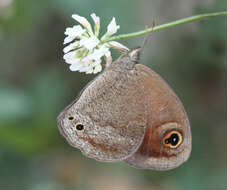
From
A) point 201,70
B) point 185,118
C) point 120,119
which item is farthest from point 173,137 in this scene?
point 201,70

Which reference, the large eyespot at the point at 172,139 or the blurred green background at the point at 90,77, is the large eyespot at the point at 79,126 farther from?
the blurred green background at the point at 90,77

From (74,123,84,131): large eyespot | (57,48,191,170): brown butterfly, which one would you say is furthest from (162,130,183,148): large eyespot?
(74,123,84,131): large eyespot

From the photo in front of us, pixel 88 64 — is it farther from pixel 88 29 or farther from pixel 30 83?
pixel 30 83

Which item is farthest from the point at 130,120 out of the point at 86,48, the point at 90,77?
the point at 90,77

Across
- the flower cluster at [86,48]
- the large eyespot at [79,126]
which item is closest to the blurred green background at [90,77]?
the flower cluster at [86,48]

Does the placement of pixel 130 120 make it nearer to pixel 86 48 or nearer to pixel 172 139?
pixel 172 139
